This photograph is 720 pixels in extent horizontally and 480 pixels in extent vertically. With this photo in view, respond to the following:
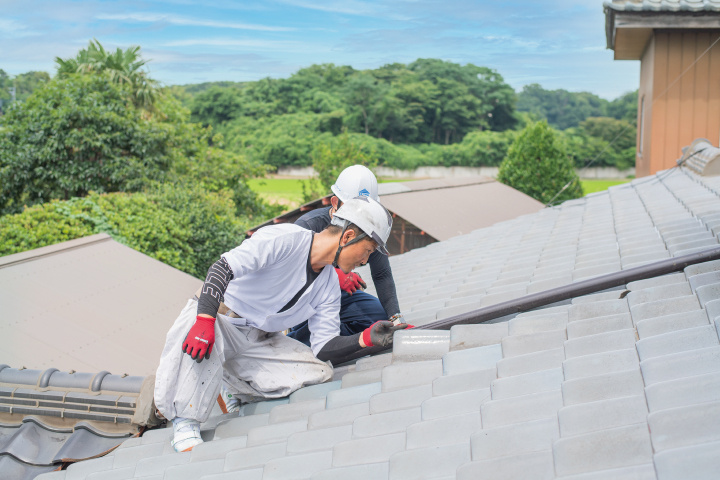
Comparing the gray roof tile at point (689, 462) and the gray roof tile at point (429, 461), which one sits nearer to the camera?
the gray roof tile at point (689, 462)

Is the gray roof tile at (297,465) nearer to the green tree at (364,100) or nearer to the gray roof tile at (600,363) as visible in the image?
the gray roof tile at (600,363)

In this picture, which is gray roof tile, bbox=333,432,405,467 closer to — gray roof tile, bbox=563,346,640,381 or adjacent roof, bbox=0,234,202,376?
gray roof tile, bbox=563,346,640,381

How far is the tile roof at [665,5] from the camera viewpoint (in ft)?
30.7

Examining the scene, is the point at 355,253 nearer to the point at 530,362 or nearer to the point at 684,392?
the point at 530,362

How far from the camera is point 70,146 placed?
14.3 meters

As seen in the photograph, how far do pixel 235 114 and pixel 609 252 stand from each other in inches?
2261

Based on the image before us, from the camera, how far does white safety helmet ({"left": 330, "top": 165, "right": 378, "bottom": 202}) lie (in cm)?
421

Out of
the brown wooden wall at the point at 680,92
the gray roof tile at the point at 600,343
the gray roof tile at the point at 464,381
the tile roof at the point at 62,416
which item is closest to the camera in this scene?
the gray roof tile at the point at 600,343

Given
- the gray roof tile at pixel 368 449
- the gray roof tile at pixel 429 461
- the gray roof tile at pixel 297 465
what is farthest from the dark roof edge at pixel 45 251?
the gray roof tile at pixel 429 461

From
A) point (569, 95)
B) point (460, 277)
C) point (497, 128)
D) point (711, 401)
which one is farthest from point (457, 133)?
point (711, 401)

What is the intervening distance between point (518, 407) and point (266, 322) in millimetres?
1520

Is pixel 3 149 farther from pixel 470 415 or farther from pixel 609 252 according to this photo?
pixel 470 415

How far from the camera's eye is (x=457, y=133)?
6069 centimetres

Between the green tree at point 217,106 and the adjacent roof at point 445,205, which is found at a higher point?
the green tree at point 217,106
